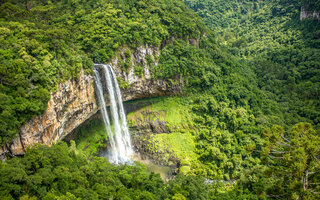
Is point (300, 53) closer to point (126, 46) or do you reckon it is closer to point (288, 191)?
point (126, 46)

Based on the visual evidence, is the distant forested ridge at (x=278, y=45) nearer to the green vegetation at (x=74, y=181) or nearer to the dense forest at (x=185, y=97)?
the dense forest at (x=185, y=97)

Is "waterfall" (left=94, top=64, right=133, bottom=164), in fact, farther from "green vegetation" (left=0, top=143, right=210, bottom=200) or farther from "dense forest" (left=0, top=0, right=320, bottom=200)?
"green vegetation" (left=0, top=143, right=210, bottom=200)

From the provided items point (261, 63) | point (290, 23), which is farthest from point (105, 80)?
point (290, 23)

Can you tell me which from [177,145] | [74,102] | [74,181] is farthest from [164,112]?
[74,181]

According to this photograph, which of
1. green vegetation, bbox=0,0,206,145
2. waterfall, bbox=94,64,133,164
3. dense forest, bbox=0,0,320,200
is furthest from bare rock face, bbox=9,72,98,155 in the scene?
waterfall, bbox=94,64,133,164

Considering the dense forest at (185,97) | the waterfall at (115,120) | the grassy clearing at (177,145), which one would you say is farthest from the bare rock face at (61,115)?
the grassy clearing at (177,145)

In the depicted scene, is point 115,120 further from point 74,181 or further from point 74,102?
point 74,181

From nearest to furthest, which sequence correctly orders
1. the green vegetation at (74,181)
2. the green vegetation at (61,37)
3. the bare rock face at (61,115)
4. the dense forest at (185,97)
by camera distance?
the green vegetation at (74,181)
the dense forest at (185,97)
the green vegetation at (61,37)
the bare rock face at (61,115)
